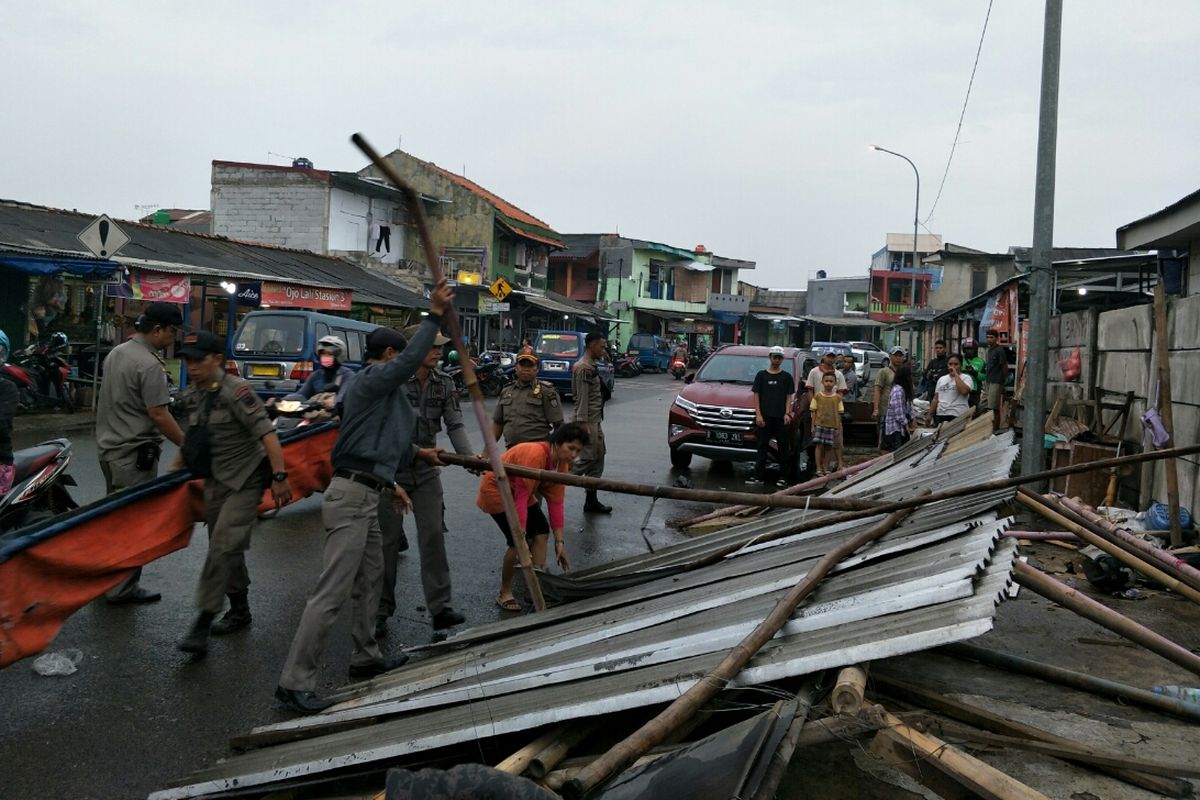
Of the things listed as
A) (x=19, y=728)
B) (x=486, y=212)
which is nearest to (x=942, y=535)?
(x=19, y=728)

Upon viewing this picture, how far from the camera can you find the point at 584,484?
4770 millimetres

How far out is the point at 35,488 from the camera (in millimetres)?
6301

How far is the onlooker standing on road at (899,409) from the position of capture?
12.9 metres

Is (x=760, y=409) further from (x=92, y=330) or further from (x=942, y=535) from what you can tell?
(x=92, y=330)

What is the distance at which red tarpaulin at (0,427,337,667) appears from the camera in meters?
4.12

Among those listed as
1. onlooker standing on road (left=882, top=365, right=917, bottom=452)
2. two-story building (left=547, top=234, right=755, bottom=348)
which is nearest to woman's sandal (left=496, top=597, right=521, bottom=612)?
onlooker standing on road (left=882, top=365, right=917, bottom=452)

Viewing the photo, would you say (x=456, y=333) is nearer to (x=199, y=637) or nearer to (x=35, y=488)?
(x=199, y=637)

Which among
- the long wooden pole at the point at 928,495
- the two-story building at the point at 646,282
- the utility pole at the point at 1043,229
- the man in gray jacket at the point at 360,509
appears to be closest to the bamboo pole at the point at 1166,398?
the utility pole at the point at 1043,229

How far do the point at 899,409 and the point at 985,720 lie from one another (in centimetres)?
965

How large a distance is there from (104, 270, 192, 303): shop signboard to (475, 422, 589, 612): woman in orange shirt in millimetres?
13810

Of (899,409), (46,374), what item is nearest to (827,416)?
(899,409)

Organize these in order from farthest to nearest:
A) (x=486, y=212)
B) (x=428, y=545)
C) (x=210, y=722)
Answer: (x=486, y=212), (x=428, y=545), (x=210, y=722)

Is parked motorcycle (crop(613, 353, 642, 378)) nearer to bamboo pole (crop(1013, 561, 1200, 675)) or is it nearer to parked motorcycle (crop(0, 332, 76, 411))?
parked motorcycle (crop(0, 332, 76, 411))

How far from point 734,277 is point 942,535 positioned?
61.8m
